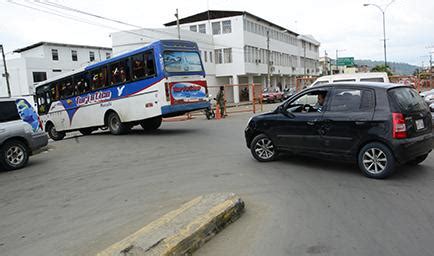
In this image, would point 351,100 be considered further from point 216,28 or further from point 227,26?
point 216,28

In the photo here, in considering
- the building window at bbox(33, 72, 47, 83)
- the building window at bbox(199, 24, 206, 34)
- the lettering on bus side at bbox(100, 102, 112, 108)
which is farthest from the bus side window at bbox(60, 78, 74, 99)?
the building window at bbox(33, 72, 47, 83)

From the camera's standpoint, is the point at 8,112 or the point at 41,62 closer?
the point at 8,112

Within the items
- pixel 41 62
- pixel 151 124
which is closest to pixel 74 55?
pixel 41 62

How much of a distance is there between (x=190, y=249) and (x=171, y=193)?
231 cm

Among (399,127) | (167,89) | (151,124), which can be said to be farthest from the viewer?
(151,124)

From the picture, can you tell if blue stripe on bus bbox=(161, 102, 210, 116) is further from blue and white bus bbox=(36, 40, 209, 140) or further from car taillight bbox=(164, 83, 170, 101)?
car taillight bbox=(164, 83, 170, 101)

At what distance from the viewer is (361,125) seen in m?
6.46

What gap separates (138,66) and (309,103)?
8239mm

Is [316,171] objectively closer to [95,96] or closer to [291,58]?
[95,96]

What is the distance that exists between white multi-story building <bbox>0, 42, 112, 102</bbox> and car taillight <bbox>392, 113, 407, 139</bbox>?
4446 centimetres

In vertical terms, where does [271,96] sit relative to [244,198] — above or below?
above

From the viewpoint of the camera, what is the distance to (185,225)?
169 inches

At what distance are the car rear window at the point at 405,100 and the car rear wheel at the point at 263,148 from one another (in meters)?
2.63

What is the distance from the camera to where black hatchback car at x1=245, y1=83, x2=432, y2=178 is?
6.23 metres
